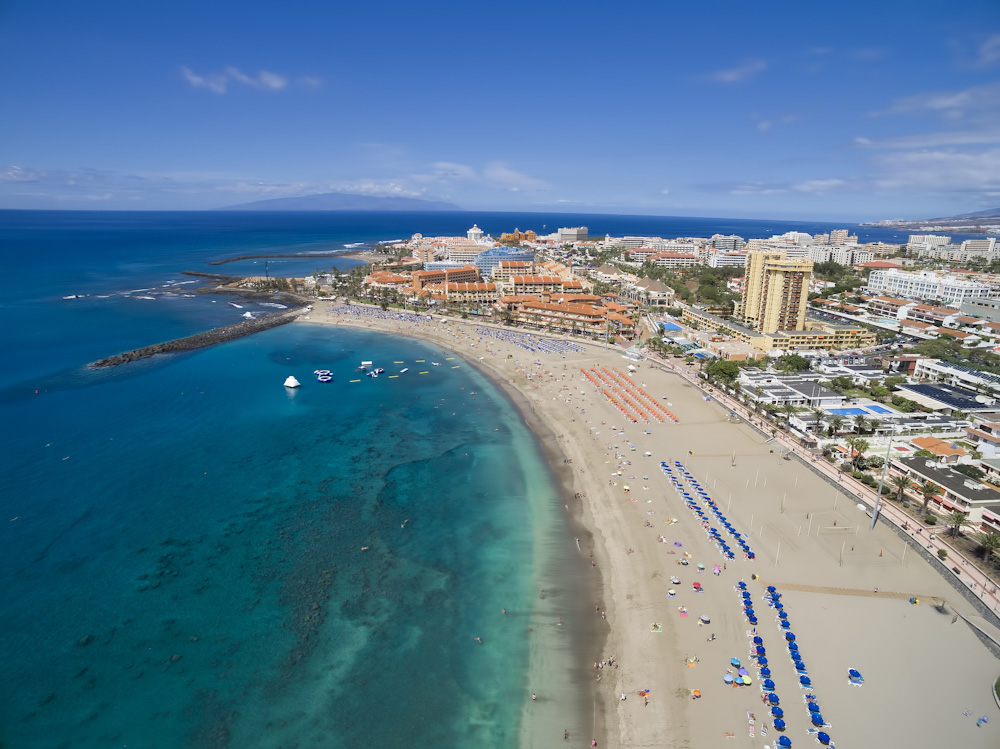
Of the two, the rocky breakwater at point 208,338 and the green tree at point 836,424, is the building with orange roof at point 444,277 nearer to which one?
the rocky breakwater at point 208,338

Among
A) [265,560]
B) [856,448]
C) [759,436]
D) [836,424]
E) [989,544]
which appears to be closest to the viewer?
[989,544]

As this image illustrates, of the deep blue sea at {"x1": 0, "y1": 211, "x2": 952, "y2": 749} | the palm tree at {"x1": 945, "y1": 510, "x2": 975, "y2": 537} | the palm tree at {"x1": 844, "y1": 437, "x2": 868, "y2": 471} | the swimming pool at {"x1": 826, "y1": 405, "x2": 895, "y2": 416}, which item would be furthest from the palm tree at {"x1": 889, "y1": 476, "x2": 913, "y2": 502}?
the deep blue sea at {"x1": 0, "y1": 211, "x2": 952, "y2": 749}

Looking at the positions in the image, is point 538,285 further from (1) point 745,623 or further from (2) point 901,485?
(1) point 745,623

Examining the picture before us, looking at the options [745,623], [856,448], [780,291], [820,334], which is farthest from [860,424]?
[780,291]

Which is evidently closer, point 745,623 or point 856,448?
point 745,623

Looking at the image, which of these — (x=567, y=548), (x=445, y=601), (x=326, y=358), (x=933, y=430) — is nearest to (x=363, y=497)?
(x=445, y=601)

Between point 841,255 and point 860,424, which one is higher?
point 841,255

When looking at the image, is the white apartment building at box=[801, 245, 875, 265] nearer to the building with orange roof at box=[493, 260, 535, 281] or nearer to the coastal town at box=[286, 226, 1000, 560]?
the coastal town at box=[286, 226, 1000, 560]
